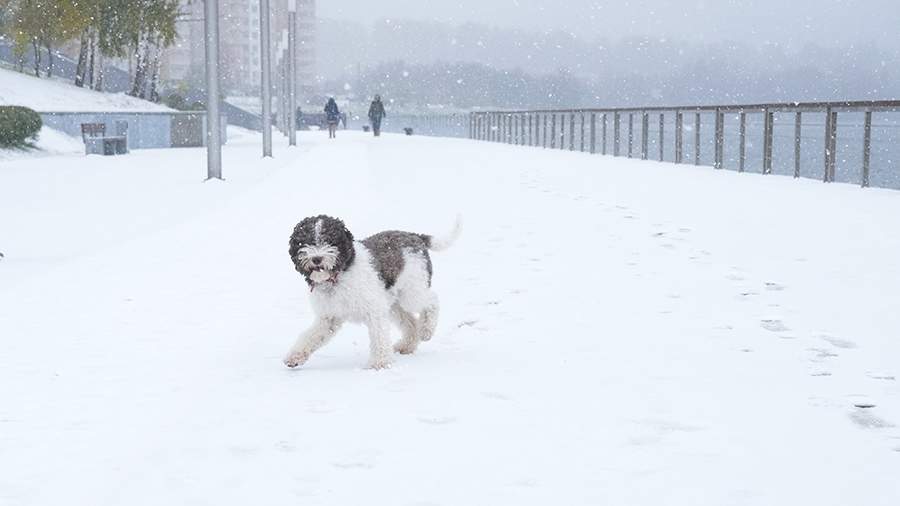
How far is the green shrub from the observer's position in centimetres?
2495

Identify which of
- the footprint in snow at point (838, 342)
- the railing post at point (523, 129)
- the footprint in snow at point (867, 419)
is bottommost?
the footprint in snow at point (867, 419)

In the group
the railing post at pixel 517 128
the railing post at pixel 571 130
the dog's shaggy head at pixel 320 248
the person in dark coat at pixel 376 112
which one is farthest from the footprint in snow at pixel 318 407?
the person in dark coat at pixel 376 112

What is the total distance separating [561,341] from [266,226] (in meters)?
5.78

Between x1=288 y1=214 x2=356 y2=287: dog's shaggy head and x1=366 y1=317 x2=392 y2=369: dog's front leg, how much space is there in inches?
12.0

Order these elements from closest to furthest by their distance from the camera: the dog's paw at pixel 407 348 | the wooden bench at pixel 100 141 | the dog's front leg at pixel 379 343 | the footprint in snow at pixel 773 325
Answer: the dog's front leg at pixel 379 343 → the dog's paw at pixel 407 348 → the footprint in snow at pixel 773 325 → the wooden bench at pixel 100 141

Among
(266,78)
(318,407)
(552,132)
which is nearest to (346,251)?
(318,407)

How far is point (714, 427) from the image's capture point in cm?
399

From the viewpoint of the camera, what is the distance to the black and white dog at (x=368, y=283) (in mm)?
4758

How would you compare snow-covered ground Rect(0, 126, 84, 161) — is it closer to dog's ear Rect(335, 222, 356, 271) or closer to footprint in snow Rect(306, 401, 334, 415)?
dog's ear Rect(335, 222, 356, 271)

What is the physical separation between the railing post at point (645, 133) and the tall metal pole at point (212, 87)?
10.2 meters

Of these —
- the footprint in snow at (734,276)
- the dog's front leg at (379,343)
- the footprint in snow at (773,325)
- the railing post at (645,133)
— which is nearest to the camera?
the dog's front leg at (379,343)

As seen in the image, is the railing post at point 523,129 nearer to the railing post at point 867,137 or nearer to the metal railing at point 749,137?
the metal railing at point 749,137

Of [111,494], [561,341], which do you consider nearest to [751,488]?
[111,494]

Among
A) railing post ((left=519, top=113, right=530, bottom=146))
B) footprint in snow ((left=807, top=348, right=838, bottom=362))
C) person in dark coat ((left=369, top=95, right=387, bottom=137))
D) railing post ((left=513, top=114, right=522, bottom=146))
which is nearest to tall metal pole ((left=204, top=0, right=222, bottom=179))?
footprint in snow ((left=807, top=348, right=838, bottom=362))
